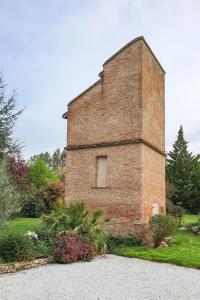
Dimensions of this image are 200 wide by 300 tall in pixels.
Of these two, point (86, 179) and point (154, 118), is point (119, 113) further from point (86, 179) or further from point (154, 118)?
point (86, 179)

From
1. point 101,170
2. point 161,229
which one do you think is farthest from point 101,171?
point 161,229

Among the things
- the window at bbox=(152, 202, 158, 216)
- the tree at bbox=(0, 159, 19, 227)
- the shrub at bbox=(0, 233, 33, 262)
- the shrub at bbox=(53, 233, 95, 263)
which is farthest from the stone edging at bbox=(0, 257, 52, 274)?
the window at bbox=(152, 202, 158, 216)

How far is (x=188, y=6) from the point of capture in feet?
37.4

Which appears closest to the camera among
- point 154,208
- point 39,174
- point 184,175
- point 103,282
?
point 103,282

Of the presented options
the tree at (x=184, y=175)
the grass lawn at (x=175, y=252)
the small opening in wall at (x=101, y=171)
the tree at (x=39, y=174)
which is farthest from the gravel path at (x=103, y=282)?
the tree at (x=39, y=174)

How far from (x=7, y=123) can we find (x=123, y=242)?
716cm

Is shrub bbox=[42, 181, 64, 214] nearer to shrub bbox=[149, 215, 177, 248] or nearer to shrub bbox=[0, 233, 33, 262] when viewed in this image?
shrub bbox=[149, 215, 177, 248]

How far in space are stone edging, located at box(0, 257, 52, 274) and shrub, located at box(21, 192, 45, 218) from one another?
1503cm

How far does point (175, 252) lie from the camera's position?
14.2 meters

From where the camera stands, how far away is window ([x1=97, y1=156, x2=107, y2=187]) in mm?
17392

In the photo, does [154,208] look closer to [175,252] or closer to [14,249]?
[175,252]

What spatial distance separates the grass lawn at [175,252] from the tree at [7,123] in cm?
622

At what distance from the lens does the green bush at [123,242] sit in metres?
15.5

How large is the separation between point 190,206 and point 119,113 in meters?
19.3
